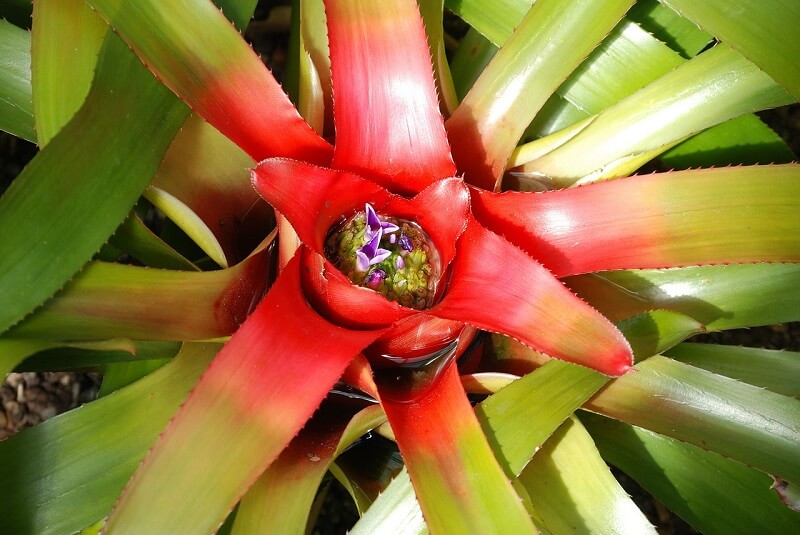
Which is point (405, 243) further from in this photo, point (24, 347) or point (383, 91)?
point (24, 347)

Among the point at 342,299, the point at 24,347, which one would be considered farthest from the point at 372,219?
the point at 24,347

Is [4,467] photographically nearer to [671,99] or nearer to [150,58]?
[150,58]

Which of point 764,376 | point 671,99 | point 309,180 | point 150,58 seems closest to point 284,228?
point 309,180

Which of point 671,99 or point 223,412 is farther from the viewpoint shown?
point 671,99

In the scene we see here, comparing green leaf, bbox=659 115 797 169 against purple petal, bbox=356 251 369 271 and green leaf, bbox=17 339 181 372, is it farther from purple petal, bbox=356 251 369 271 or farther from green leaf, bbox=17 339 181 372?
green leaf, bbox=17 339 181 372

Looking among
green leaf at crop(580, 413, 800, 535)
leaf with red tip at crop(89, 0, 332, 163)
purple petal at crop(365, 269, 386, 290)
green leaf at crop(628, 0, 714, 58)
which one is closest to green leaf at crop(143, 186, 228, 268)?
leaf with red tip at crop(89, 0, 332, 163)

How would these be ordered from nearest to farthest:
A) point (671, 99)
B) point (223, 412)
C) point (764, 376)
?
1. point (223, 412)
2. point (671, 99)
3. point (764, 376)

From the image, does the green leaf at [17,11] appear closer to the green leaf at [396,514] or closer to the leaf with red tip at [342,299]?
the leaf with red tip at [342,299]

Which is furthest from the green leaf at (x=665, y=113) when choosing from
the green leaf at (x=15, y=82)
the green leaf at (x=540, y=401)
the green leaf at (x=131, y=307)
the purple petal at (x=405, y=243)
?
the green leaf at (x=15, y=82)
